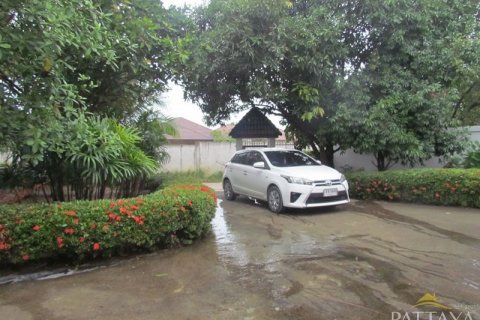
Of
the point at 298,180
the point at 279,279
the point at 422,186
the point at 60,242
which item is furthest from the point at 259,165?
the point at 60,242

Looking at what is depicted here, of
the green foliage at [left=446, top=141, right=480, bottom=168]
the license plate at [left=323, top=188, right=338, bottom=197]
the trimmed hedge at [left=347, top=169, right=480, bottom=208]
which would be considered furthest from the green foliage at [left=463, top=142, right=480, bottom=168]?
the license plate at [left=323, top=188, right=338, bottom=197]

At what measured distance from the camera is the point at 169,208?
5641 mm

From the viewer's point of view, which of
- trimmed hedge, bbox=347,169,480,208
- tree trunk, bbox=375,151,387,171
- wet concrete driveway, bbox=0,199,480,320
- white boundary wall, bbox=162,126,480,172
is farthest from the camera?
white boundary wall, bbox=162,126,480,172

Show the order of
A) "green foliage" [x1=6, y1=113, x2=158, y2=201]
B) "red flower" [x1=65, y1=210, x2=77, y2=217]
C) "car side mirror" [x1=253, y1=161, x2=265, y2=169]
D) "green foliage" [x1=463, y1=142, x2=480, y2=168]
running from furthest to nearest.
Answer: "green foliage" [x1=463, y1=142, x2=480, y2=168] < "car side mirror" [x1=253, y1=161, x2=265, y2=169] < "green foliage" [x1=6, y1=113, x2=158, y2=201] < "red flower" [x1=65, y1=210, x2=77, y2=217]

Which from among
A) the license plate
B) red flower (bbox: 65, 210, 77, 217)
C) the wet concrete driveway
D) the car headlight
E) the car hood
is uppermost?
the car hood

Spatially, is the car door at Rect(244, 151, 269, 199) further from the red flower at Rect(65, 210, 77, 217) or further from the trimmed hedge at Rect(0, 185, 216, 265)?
the red flower at Rect(65, 210, 77, 217)

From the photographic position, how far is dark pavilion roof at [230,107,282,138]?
13.3m

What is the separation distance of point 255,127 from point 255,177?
3.92 metres

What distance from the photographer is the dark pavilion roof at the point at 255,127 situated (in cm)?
1334

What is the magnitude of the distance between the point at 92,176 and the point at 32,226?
4.47 feet

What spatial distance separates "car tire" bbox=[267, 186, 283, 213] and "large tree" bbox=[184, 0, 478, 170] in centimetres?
225

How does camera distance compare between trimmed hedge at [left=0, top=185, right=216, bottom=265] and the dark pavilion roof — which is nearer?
trimmed hedge at [left=0, top=185, right=216, bottom=265]

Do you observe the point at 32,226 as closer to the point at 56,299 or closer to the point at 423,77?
the point at 56,299

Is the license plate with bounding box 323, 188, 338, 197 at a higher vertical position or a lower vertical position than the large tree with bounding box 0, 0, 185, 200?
lower
